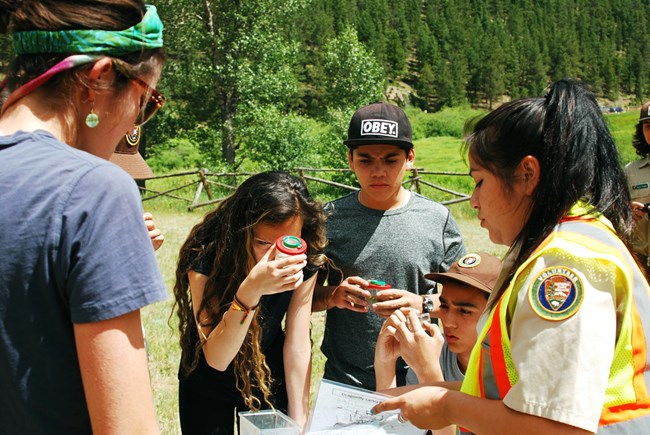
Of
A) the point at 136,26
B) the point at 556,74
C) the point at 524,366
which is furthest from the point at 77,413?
the point at 556,74

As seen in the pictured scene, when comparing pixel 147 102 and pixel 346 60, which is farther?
pixel 346 60

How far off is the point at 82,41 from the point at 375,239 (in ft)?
7.05

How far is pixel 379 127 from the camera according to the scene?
312 cm

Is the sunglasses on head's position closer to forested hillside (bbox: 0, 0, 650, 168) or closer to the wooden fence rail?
forested hillside (bbox: 0, 0, 650, 168)

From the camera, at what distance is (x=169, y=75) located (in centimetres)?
2714

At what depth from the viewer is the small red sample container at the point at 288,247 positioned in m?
2.38

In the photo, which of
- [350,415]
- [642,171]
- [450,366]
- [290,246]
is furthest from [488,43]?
[350,415]

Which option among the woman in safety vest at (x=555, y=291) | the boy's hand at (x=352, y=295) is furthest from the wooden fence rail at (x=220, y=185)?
the woman in safety vest at (x=555, y=291)

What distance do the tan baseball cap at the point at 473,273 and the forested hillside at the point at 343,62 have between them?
1.08 metres

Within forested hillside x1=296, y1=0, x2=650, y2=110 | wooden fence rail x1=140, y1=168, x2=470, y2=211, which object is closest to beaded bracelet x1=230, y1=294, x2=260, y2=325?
wooden fence rail x1=140, y1=168, x2=470, y2=211

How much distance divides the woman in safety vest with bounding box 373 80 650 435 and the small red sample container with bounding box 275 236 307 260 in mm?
853

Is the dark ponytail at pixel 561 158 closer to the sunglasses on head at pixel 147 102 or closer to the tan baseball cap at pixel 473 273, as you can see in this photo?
the sunglasses on head at pixel 147 102

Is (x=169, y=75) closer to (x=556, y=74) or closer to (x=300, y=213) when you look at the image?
(x=300, y=213)

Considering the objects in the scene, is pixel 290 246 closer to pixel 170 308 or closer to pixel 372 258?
pixel 372 258
